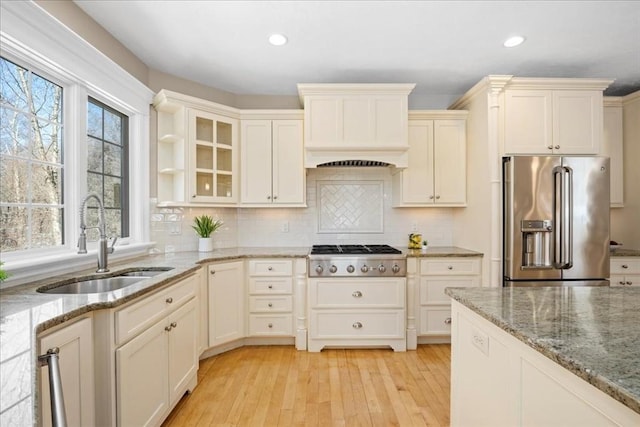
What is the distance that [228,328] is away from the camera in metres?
2.95

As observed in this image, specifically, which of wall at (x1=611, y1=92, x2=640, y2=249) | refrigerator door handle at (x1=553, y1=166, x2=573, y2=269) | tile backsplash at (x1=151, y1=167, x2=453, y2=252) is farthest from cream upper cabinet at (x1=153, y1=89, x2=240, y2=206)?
wall at (x1=611, y1=92, x2=640, y2=249)

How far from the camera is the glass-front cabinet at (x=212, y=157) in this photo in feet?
10.0

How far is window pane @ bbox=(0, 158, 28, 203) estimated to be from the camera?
1.73 metres

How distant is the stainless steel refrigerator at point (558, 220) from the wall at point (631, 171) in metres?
0.88

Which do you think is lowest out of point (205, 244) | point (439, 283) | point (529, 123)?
point (439, 283)

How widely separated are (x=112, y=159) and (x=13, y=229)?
106cm

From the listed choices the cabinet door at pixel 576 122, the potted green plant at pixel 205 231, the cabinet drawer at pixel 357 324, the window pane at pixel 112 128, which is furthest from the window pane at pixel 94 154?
the cabinet door at pixel 576 122

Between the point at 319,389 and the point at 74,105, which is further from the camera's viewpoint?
the point at 319,389

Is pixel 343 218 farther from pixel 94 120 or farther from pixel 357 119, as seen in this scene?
pixel 94 120

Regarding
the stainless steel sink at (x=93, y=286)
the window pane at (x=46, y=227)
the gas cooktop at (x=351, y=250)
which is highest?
the window pane at (x=46, y=227)

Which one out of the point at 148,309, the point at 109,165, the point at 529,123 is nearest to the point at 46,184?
the point at 109,165

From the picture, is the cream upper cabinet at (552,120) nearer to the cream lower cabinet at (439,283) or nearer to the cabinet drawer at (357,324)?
the cream lower cabinet at (439,283)

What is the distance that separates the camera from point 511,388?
1.13 metres

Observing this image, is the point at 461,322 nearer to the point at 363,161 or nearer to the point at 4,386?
the point at 4,386
